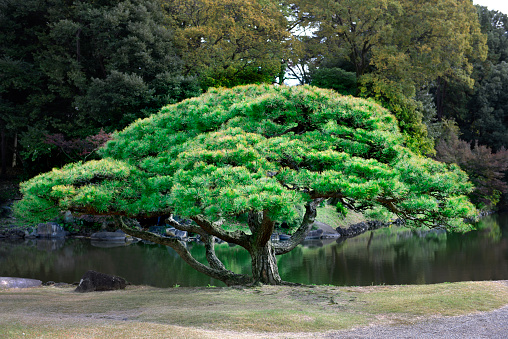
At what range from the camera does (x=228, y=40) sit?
2330 cm

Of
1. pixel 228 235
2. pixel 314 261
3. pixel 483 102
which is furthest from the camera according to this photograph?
pixel 483 102

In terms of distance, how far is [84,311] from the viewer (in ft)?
23.1

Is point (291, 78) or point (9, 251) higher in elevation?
point (291, 78)

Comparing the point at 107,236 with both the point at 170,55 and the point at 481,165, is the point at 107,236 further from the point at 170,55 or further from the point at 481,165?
the point at 481,165

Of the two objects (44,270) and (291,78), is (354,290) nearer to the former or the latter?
(44,270)

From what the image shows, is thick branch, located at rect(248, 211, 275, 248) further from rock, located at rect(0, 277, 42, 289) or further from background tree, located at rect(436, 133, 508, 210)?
background tree, located at rect(436, 133, 508, 210)

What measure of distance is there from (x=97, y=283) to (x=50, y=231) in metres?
12.7

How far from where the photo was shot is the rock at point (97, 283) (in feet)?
32.3

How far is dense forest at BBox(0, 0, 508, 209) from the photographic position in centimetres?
1997

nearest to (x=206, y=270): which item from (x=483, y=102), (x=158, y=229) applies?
(x=158, y=229)

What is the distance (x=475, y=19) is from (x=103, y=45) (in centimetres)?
2067

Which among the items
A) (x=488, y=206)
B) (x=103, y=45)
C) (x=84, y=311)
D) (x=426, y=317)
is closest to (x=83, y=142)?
(x=103, y=45)

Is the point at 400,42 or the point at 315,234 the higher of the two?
the point at 400,42

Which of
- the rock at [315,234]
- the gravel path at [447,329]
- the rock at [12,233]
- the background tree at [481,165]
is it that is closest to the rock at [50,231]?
the rock at [12,233]
